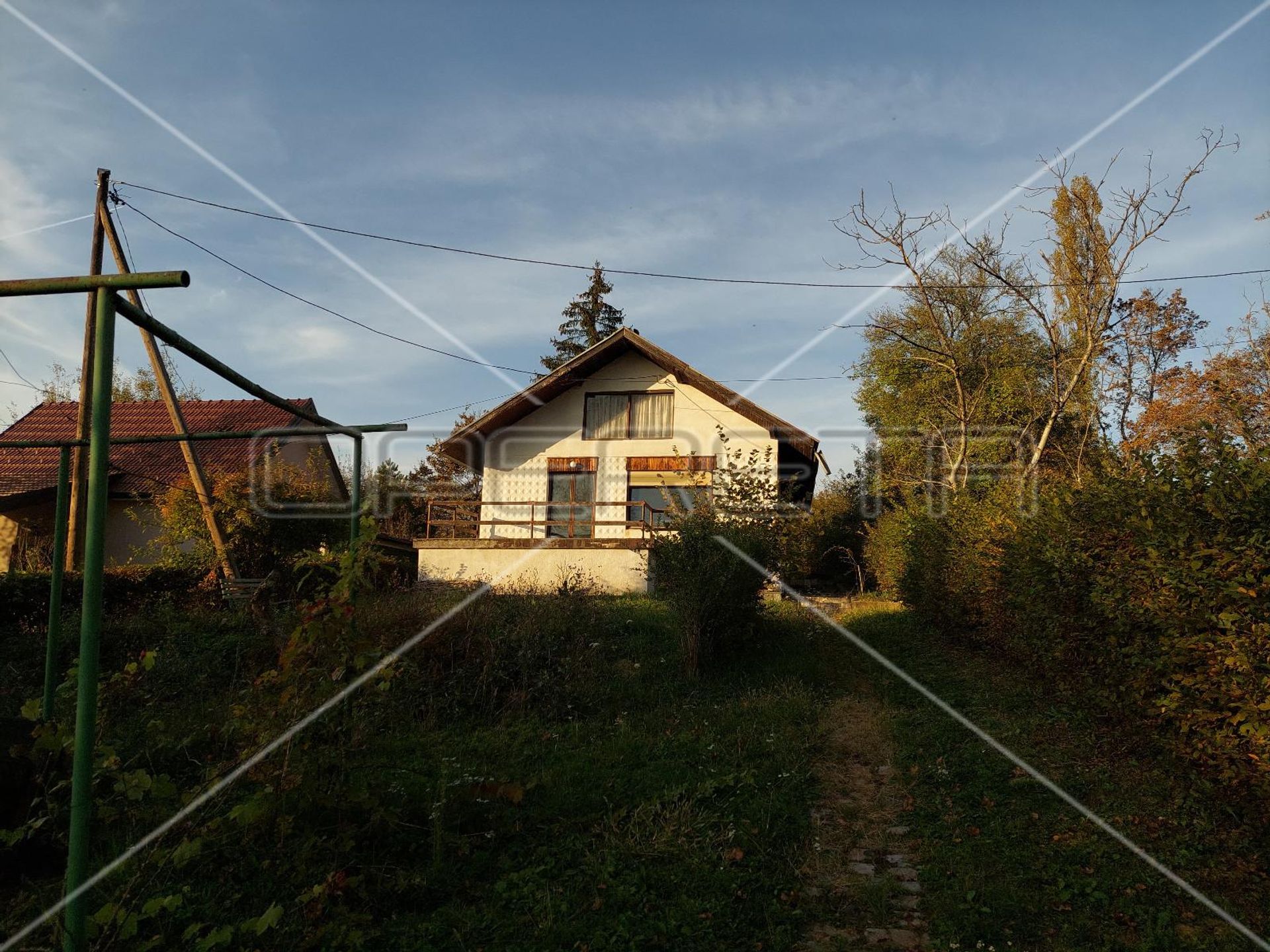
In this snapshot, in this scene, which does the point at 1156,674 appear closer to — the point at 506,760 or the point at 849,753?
the point at 849,753

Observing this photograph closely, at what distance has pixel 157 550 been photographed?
21.1 meters

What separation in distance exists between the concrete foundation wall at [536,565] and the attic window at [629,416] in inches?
155

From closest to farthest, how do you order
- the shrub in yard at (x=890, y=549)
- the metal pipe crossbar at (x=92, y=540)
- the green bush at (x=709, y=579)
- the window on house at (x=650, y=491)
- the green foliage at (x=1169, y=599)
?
the metal pipe crossbar at (x=92, y=540) < the green foliage at (x=1169, y=599) < the green bush at (x=709, y=579) < the shrub in yard at (x=890, y=549) < the window on house at (x=650, y=491)

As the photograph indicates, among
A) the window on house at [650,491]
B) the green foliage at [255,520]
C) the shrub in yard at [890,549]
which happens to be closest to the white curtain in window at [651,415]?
the window on house at [650,491]

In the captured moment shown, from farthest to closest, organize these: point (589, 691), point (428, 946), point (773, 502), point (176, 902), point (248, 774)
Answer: point (773, 502) → point (589, 691) → point (248, 774) → point (428, 946) → point (176, 902)

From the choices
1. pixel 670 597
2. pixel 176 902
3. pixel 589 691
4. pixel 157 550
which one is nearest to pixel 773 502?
pixel 670 597

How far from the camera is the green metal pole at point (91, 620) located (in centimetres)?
346

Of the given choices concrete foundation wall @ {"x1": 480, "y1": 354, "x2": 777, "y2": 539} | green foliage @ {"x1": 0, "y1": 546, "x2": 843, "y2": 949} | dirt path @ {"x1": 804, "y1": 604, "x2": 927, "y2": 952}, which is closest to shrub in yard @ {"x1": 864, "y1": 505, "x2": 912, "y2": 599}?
concrete foundation wall @ {"x1": 480, "y1": 354, "x2": 777, "y2": 539}

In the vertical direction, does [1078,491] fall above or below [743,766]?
above

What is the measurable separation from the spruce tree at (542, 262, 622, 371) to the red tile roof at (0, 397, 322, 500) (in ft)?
61.9

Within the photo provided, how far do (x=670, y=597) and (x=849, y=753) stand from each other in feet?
12.2

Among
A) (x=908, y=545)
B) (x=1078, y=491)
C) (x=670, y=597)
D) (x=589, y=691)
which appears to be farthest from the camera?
(x=908, y=545)

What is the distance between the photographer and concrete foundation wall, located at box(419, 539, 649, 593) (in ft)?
Answer: 62.2

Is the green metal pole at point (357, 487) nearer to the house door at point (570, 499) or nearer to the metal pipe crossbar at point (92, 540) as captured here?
the metal pipe crossbar at point (92, 540)
